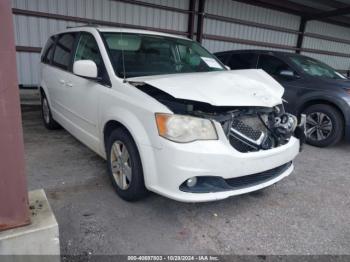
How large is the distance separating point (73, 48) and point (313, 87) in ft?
12.4

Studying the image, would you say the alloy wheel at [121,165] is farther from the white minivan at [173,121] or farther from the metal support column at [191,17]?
the metal support column at [191,17]

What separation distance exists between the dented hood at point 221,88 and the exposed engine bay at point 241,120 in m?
0.09

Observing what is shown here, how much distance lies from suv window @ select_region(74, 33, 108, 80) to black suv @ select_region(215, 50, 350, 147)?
11.1 ft

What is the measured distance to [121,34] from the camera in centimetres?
328

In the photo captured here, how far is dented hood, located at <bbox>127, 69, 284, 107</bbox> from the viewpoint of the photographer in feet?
7.62

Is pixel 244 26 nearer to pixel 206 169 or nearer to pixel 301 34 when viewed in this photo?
pixel 301 34

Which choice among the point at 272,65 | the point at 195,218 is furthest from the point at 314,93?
the point at 195,218

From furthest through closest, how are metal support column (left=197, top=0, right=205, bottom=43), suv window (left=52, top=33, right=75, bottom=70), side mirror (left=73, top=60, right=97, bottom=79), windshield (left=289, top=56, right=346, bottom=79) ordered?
1. metal support column (left=197, top=0, right=205, bottom=43)
2. windshield (left=289, top=56, right=346, bottom=79)
3. suv window (left=52, top=33, right=75, bottom=70)
4. side mirror (left=73, top=60, right=97, bottom=79)

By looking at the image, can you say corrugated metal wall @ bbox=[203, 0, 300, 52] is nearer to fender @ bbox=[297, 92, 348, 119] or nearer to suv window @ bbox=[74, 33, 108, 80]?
fender @ bbox=[297, 92, 348, 119]

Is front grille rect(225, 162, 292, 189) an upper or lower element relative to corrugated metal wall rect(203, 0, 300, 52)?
lower

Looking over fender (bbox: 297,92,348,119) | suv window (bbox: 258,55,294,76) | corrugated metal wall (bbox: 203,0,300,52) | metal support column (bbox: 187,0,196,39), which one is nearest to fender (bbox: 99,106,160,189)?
fender (bbox: 297,92,348,119)

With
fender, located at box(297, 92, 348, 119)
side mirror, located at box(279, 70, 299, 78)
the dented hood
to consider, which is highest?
the dented hood

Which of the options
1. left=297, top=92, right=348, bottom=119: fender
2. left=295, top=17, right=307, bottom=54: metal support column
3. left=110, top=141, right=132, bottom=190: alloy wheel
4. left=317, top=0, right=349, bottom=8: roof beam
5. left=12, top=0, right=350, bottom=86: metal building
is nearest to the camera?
left=110, top=141, right=132, bottom=190: alloy wheel

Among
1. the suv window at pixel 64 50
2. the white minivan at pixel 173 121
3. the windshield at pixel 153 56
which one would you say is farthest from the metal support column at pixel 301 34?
the suv window at pixel 64 50
